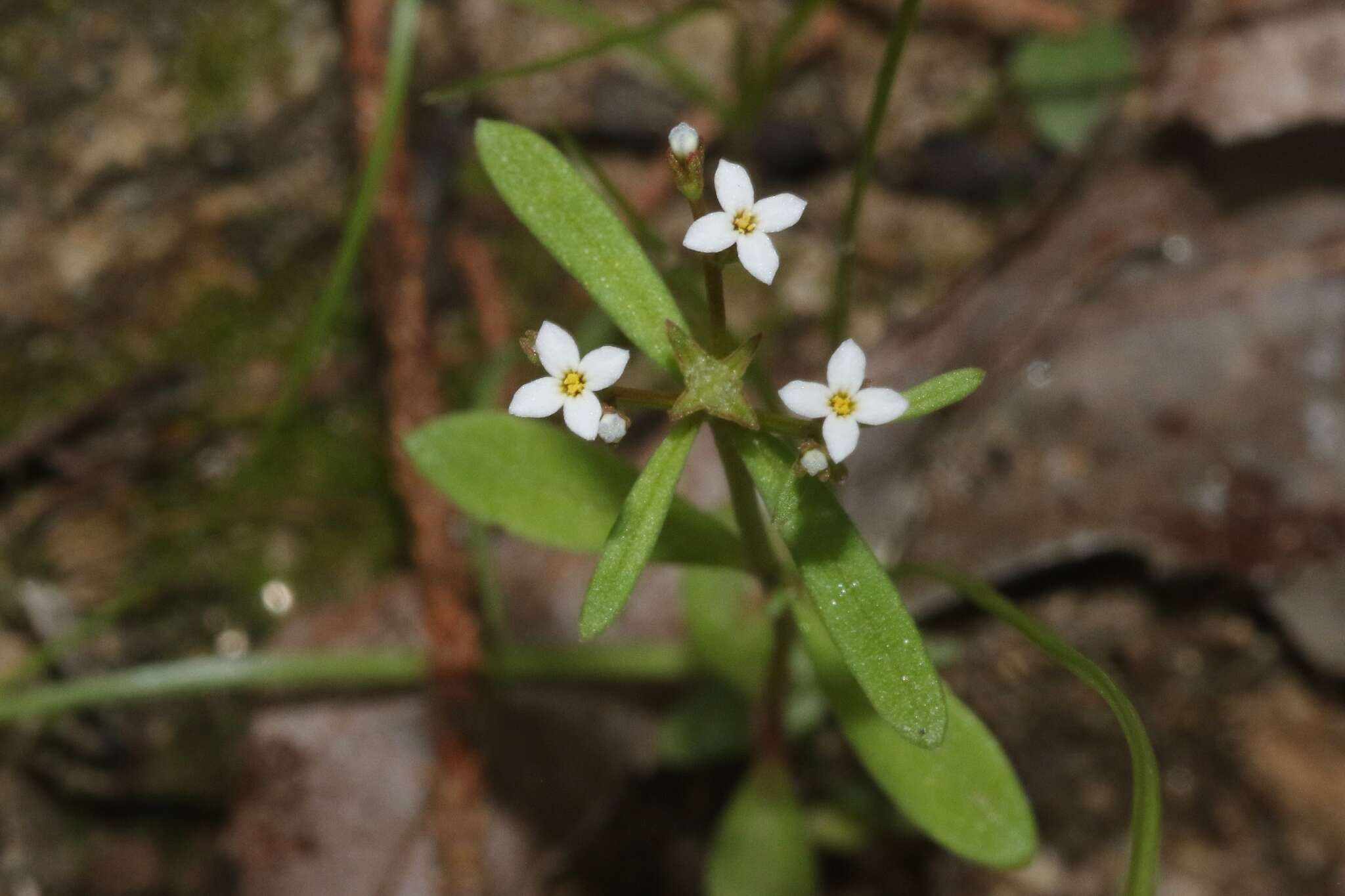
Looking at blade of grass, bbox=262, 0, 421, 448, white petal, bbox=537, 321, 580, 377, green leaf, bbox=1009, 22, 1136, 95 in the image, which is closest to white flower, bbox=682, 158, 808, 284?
white petal, bbox=537, 321, 580, 377

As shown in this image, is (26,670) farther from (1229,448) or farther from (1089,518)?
(1229,448)

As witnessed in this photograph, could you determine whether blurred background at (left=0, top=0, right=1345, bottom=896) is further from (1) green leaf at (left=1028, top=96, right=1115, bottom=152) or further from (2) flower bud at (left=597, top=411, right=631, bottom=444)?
(2) flower bud at (left=597, top=411, right=631, bottom=444)

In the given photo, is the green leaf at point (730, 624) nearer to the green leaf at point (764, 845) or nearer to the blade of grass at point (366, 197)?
the green leaf at point (764, 845)

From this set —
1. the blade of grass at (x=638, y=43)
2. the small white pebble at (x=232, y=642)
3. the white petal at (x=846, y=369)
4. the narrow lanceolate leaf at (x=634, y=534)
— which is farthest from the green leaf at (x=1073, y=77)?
the small white pebble at (x=232, y=642)

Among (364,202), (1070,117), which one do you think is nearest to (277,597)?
(364,202)

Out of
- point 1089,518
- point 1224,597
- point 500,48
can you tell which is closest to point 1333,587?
point 1224,597

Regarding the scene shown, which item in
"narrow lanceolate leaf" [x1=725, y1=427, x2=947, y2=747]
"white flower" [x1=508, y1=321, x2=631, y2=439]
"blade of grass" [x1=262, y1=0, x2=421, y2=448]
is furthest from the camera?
"blade of grass" [x1=262, y1=0, x2=421, y2=448]
